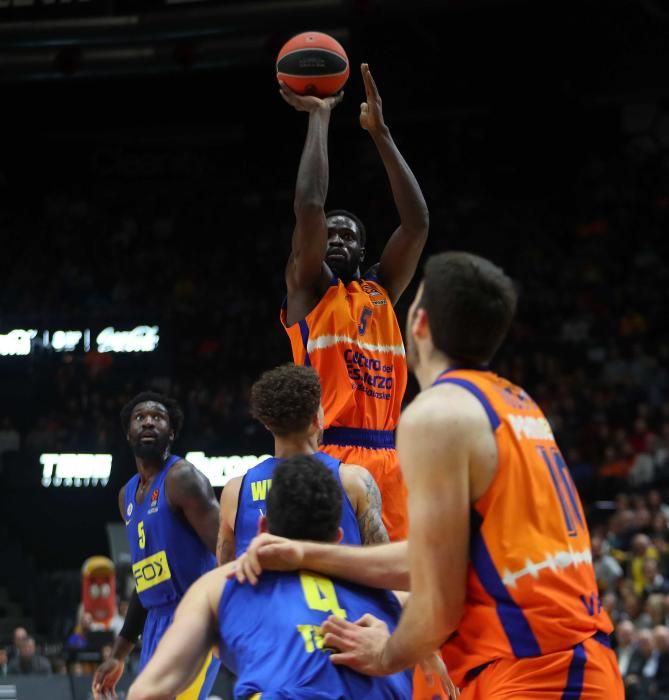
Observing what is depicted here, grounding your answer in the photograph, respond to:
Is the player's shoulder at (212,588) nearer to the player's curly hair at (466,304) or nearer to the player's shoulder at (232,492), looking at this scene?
the player's curly hair at (466,304)

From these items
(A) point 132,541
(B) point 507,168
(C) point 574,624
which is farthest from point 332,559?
(B) point 507,168

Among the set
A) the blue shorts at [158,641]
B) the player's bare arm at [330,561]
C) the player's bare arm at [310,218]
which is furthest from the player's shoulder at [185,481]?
the player's bare arm at [330,561]

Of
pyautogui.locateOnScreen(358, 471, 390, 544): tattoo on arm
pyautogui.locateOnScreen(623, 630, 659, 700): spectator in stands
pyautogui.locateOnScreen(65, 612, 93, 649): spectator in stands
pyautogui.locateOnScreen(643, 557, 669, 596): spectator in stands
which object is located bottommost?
pyautogui.locateOnScreen(623, 630, 659, 700): spectator in stands

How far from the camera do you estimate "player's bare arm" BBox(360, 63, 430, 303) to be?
20.1ft

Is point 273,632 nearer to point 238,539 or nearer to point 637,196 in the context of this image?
point 238,539

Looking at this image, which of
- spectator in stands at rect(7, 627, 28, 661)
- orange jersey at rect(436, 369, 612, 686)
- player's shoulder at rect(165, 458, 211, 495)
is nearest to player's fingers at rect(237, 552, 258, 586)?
orange jersey at rect(436, 369, 612, 686)

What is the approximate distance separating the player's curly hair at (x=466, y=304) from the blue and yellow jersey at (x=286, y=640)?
2.46ft

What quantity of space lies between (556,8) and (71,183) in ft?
35.2

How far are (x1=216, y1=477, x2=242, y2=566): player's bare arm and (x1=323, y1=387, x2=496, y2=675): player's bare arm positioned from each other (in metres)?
1.64

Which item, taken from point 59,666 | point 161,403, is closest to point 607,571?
point 59,666

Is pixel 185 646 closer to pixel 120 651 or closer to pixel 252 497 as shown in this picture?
pixel 252 497

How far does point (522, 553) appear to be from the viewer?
3.09 meters

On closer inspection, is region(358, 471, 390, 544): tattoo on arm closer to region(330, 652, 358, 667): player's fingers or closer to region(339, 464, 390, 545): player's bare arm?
region(339, 464, 390, 545): player's bare arm

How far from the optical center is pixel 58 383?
62.7 ft
